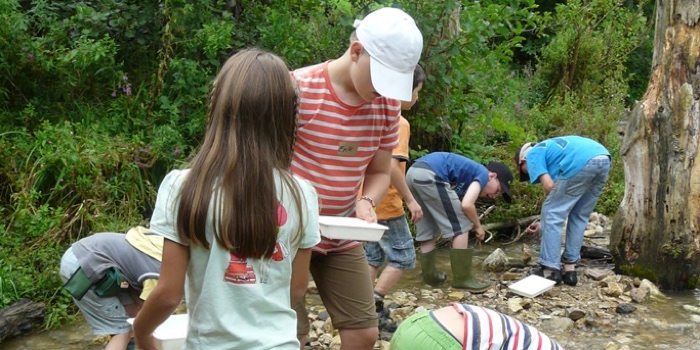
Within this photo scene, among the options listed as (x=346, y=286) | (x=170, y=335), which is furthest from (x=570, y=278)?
(x=170, y=335)

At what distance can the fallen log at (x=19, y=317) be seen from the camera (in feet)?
15.4

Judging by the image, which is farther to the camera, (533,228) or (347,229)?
(533,228)

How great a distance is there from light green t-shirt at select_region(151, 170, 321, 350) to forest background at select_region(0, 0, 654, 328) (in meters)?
3.25

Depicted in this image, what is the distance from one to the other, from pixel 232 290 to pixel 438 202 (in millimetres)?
4107

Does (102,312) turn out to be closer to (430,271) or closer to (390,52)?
(390,52)

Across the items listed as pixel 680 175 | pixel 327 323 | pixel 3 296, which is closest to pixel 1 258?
pixel 3 296

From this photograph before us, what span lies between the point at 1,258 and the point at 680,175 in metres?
4.56

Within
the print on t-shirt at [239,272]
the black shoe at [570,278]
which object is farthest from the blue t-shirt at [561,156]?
the print on t-shirt at [239,272]

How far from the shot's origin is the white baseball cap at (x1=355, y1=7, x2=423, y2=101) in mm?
2781

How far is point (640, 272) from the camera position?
20.6ft

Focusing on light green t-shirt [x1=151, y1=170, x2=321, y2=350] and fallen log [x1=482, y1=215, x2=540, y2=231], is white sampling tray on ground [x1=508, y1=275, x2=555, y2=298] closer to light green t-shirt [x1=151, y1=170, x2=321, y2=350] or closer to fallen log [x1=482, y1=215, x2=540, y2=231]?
fallen log [x1=482, y1=215, x2=540, y2=231]

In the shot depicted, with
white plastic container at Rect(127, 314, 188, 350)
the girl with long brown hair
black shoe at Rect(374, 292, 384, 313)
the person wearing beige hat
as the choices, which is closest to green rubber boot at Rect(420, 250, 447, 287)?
the person wearing beige hat

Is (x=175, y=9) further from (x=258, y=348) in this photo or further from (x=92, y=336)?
(x=258, y=348)

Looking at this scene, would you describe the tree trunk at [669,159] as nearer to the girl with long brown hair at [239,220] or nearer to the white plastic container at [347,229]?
the white plastic container at [347,229]
